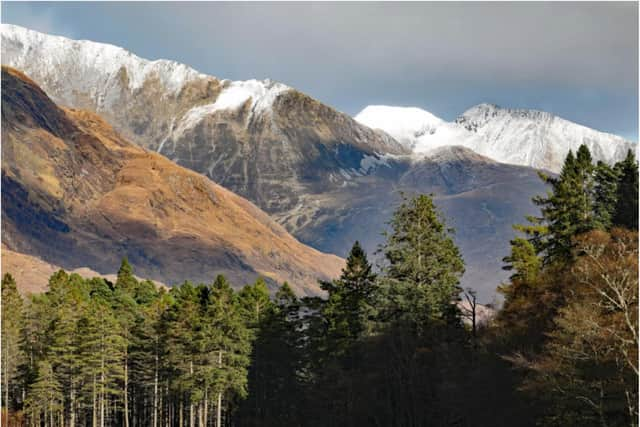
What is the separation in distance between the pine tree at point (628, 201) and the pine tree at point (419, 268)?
13.3 m

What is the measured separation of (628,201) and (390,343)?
21.3m

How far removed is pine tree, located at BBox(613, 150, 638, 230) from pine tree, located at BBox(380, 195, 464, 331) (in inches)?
525

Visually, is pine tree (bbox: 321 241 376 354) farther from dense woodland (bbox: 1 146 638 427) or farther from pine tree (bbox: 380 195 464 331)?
pine tree (bbox: 380 195 464 331)

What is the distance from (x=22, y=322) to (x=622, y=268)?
71239 millimetres

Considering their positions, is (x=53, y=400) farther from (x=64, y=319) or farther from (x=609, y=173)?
(x=609, y=173)

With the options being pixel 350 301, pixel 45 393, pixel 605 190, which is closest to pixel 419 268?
pixel 350 301

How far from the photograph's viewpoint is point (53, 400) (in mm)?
86375

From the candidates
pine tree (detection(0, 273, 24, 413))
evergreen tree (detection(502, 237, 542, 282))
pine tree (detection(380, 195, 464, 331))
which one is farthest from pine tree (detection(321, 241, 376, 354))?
pine tree (detection(0, 273, 24, 413))

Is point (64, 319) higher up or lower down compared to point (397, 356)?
higher up

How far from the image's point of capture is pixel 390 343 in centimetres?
6856

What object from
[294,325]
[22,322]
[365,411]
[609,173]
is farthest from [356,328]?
[22,322]

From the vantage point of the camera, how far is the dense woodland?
47.0m

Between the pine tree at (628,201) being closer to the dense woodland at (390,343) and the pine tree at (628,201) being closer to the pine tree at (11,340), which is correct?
the dense woodland at (390,343)

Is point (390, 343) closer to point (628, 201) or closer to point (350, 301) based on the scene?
point (350, 301)
